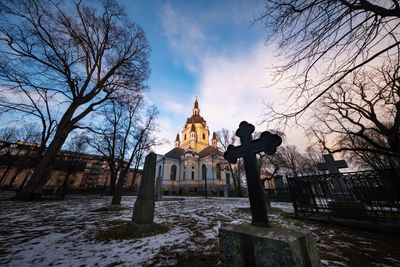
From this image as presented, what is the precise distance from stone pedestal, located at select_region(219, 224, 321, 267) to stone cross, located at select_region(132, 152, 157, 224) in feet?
10.2

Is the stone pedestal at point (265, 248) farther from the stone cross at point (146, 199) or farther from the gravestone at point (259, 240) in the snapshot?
the stone cross at point (146, 199)

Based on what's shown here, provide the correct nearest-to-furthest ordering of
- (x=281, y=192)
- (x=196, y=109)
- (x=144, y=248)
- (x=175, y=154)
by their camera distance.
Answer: (x=144, y=248)
(x=281, y=192)
(x=175, y=154)
(x=196, y=109)

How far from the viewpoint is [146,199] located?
453cm

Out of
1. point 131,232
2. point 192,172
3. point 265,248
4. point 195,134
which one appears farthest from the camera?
point 195,134

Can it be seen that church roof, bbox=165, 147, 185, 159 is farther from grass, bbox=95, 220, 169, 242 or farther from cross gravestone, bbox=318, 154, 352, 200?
grass, bbox=95, 220, 169, 242

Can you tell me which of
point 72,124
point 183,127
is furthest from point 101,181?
point 72,124

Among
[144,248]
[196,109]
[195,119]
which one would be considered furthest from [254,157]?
[196,109]

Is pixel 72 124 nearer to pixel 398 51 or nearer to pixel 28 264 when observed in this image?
pixel 28 264

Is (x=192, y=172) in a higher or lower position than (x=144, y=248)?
higher

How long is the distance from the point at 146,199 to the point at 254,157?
3.64m

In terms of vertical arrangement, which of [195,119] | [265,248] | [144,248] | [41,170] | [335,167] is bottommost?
[144,248]

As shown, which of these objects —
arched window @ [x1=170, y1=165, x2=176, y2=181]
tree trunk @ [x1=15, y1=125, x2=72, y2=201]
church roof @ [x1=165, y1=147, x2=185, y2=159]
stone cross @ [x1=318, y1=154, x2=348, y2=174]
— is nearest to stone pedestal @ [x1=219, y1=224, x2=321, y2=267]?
stone cross @ [x1=318, y1=154, x2=348, y2=174]

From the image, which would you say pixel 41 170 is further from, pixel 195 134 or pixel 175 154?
pixel 195 134

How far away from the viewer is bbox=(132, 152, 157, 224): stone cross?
4.23 meters
